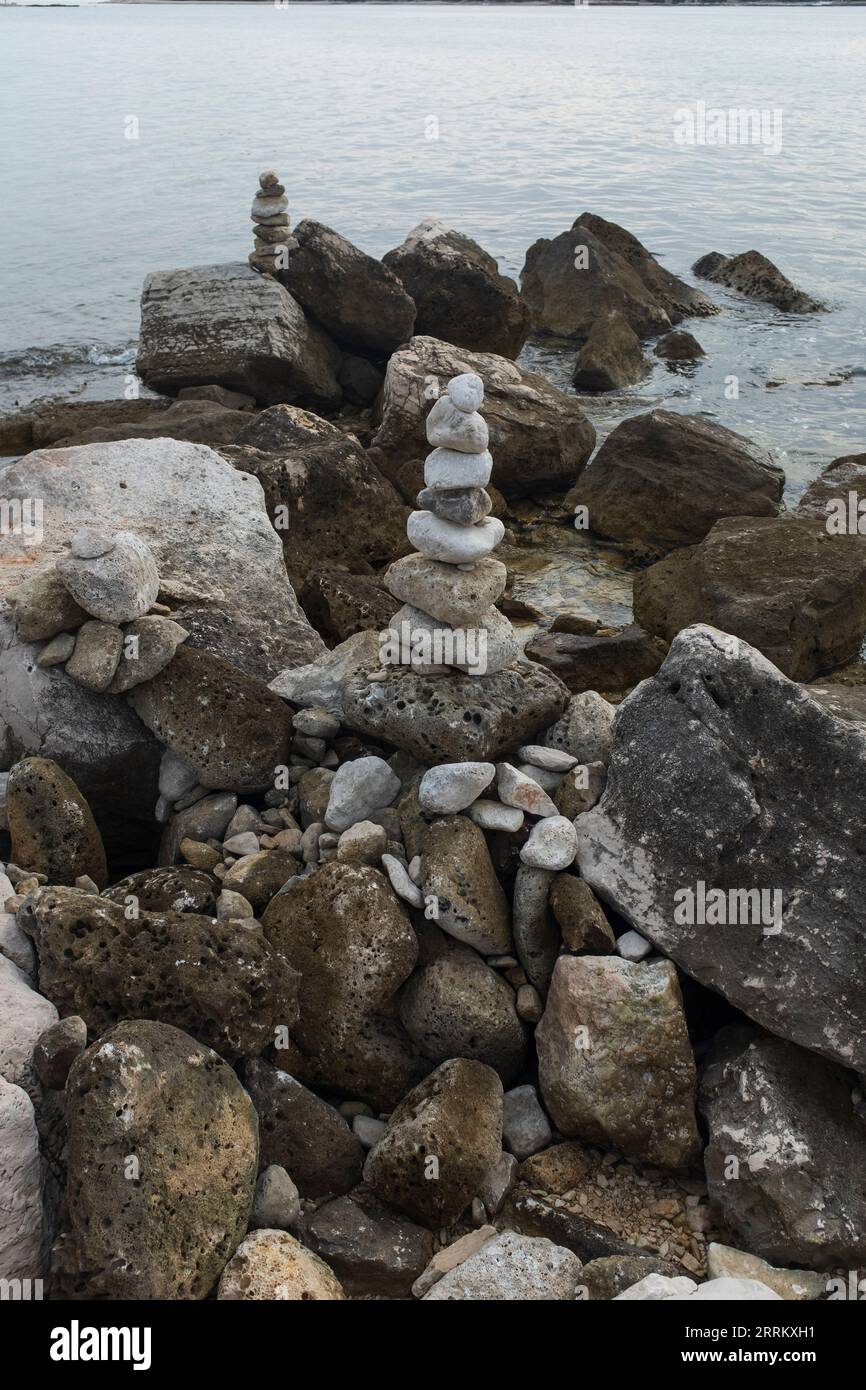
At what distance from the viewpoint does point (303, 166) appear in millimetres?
46375

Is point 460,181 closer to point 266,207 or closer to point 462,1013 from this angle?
point 266,207

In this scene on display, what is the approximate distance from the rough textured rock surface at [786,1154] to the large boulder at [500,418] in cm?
888

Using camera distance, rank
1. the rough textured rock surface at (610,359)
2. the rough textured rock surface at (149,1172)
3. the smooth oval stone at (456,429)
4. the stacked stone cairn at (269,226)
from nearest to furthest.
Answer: the rough textured rock surface at (149,1172), the smooth oval stone at (456,429), the stacked stone cairn at (269,226), the rough textured rock surface at (610,359)

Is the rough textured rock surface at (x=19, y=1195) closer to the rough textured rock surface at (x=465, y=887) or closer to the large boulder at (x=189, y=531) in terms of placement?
the rough textured rock surface at (x=465, y=887)

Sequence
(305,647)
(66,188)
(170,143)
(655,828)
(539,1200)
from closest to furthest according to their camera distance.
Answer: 1. (539,1200)
2. (655,828)
3. (305,647)
4. (66,188)
5. (170,143)

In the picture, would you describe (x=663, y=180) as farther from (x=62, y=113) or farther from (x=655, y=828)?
(x=655, y=828)

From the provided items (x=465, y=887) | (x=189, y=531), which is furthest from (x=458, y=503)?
(x=189, y=531)

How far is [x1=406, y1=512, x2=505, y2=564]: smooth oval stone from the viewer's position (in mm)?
7352

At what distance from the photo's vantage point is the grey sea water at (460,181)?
22500 mm

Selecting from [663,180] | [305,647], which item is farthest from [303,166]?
[305,647]

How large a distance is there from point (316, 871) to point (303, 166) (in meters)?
45.0

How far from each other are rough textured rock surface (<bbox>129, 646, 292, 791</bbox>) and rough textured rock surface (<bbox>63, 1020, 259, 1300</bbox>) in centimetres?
239

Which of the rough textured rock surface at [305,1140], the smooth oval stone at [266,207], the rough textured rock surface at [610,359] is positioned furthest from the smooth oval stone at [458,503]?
the rough textured rock surface at [610,359]

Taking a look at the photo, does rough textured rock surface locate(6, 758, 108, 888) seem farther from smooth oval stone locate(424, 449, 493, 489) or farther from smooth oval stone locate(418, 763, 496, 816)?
smooth oval stone locate(424, 449, 493, 489)
